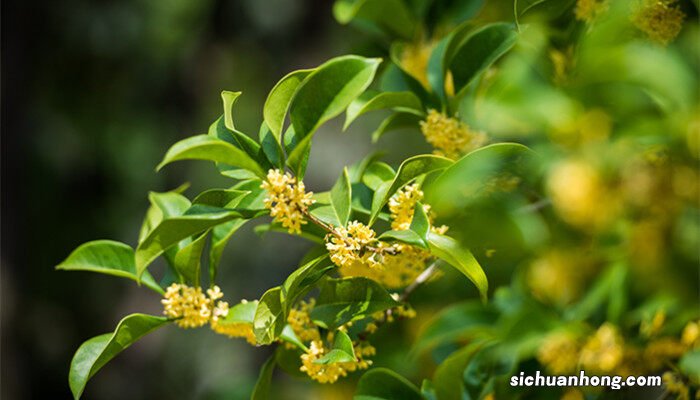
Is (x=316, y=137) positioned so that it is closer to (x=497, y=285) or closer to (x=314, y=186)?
(x=314, y=186)

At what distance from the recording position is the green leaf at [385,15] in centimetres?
117


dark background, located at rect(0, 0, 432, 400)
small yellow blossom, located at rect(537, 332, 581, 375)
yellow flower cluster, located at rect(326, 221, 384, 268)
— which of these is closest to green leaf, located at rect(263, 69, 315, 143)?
yellow flower cluster, located at rect(326, 221, 384, 268)

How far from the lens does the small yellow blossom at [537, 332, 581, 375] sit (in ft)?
2.57

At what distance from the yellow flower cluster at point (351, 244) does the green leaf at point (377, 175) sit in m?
0.12

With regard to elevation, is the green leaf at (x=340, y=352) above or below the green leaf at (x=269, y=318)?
below

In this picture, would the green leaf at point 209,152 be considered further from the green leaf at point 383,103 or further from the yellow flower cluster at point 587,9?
the yellow flower cluster at point 587,9

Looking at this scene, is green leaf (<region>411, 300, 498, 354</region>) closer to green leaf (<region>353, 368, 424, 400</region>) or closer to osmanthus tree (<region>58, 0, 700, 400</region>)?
osmanthus tree (<region>58, 0, 700, 400</region>)

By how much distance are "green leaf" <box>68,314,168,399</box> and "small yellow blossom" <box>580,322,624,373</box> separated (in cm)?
45

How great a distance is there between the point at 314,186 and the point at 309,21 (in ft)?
2.36

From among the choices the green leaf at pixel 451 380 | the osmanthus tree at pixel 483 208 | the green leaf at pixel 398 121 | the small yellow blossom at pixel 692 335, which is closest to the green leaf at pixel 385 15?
the osmanthus tree at pixel 483 208

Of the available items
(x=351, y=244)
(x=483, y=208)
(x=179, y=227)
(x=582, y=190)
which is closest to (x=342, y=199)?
(x=351, y=244)

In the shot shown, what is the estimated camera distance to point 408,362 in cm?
122

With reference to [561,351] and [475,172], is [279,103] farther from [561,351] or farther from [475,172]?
[561,351]

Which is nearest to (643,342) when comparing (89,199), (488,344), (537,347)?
(537,347)
